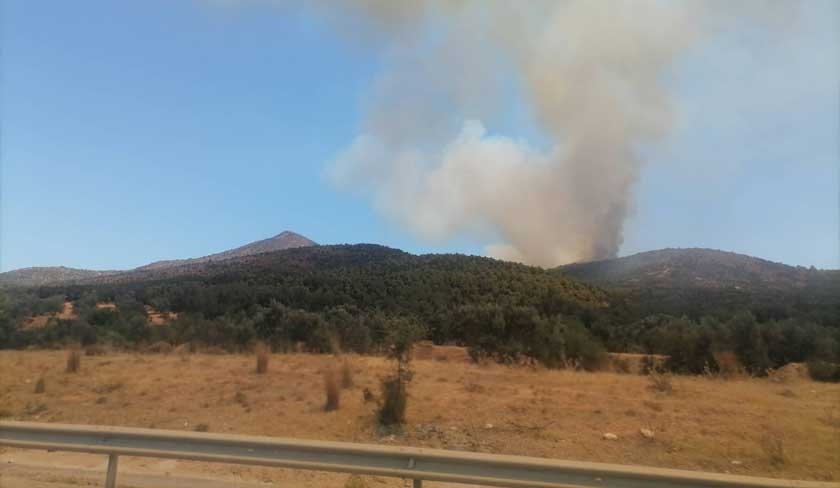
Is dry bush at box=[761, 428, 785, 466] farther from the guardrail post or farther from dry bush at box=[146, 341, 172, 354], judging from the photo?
dry bush at box=[146, 341, 172, 354]

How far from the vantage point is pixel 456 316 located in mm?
37562

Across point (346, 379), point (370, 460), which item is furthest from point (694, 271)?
point (370, 460)

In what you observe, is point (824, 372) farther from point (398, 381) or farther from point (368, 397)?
point (368, 397)

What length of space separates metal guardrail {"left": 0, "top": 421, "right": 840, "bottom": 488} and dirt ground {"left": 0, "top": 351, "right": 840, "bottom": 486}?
171 cm

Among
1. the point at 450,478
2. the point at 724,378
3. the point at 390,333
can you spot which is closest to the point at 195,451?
the point at 450,478

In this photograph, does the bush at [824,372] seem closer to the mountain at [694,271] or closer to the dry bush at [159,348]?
the dry bush at [159,348]

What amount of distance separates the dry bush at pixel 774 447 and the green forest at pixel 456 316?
9.20 meters

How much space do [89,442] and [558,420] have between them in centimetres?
800

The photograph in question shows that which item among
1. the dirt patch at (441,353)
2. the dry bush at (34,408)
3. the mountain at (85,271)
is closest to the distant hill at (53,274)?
the mountain at (85,271)

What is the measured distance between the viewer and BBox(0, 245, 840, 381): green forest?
2342cm

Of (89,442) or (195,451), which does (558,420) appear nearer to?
(195,451)

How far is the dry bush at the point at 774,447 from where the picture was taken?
9.70 metres

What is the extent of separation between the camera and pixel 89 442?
7.89 m

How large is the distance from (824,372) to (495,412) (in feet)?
41.4
